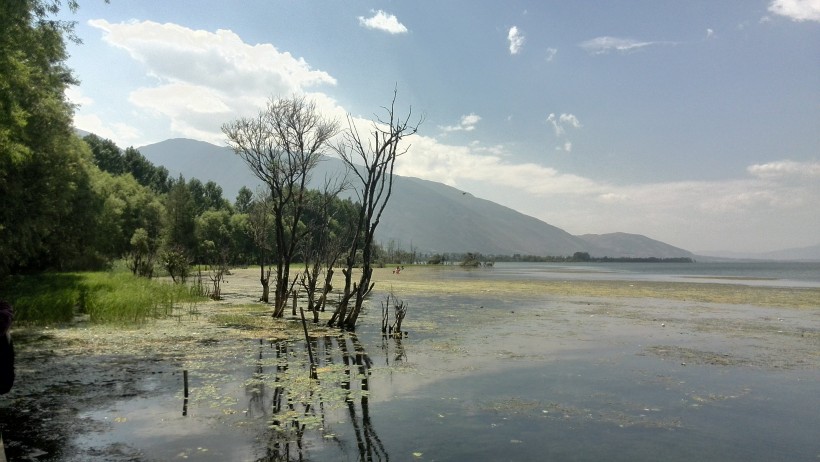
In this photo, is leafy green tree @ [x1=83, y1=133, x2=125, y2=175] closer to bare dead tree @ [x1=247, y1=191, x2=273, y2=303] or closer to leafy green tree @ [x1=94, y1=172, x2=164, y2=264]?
leafy green tree @ [x1=94, y1=172, x2=164, y2=264]

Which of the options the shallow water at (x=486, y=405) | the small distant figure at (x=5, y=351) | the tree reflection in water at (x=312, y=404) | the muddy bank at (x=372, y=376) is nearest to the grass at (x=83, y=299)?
the muddy bank at (x=372, y=376)

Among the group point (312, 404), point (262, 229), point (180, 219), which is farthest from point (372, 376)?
point (180, 219)

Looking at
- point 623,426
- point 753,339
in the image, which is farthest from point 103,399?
point 753,339

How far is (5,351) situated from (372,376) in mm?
9557

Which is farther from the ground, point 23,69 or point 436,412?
point 23,69

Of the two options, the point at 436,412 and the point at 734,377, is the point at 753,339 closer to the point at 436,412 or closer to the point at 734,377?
the point at 734,377

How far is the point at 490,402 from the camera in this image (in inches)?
471

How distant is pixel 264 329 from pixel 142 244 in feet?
126

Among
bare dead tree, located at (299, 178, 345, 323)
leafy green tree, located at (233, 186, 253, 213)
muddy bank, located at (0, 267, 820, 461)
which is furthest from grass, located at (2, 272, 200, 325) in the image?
leafy green tree, located at (233, 186, 253, 213)

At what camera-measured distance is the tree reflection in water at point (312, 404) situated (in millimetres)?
8875

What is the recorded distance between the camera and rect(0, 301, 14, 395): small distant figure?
Answer: 5957 mm

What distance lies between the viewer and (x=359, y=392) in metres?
12.6

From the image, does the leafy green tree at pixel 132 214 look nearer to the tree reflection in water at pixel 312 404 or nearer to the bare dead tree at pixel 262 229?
the bare dead tree at pixel 262 229

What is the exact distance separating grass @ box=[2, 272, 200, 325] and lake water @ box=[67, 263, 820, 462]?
840 centimetres
